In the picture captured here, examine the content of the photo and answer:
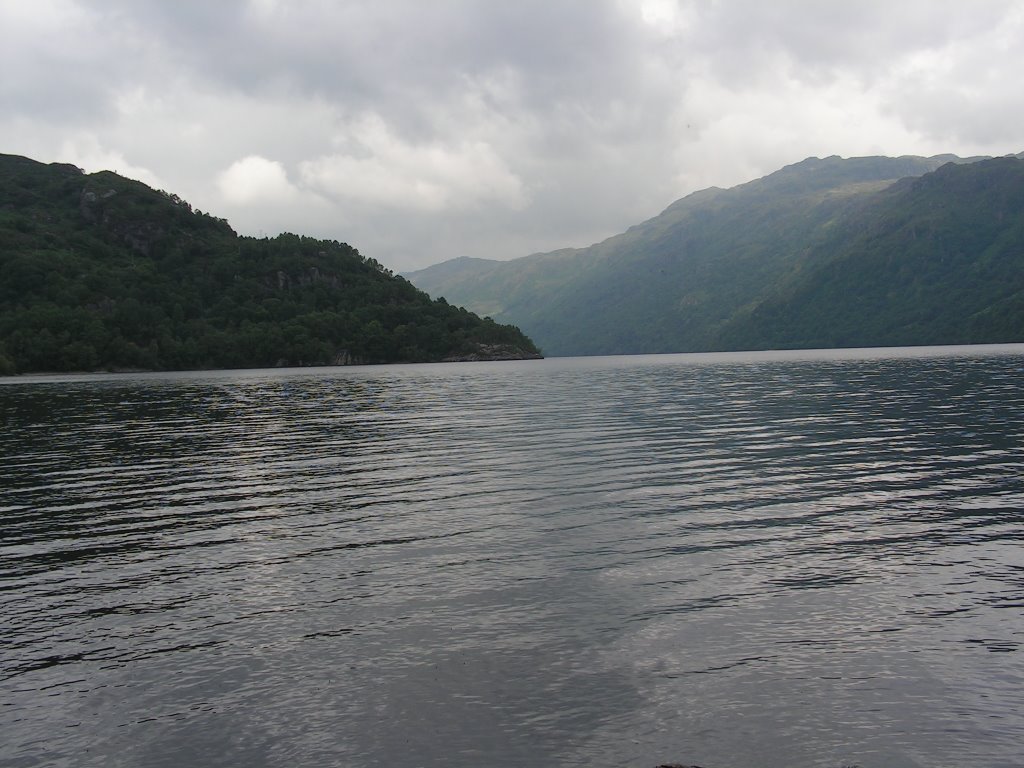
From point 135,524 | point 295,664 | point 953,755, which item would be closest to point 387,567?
point 295,664

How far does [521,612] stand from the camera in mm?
17906

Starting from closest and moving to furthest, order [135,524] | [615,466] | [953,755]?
[953,755]
[135,524]
[615,466]

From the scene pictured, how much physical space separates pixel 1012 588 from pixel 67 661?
76.4 ft

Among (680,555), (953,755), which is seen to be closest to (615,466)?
(680,555)

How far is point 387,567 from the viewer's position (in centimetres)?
2200

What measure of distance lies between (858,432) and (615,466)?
74.9 feet

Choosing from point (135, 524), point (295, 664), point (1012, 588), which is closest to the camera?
point (295, 664)

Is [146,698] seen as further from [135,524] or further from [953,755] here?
[135,524]

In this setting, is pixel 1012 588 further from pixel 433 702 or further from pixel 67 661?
pixel 67 661

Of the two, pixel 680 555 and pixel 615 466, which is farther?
pixel 615 466

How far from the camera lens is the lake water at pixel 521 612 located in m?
12.3

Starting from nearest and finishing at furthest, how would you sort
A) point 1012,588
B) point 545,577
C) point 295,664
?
point 295,664 → point 1012,588 → point 545,577

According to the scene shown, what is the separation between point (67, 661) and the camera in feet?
51.0

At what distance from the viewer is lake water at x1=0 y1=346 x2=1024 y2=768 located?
12.3 meters
